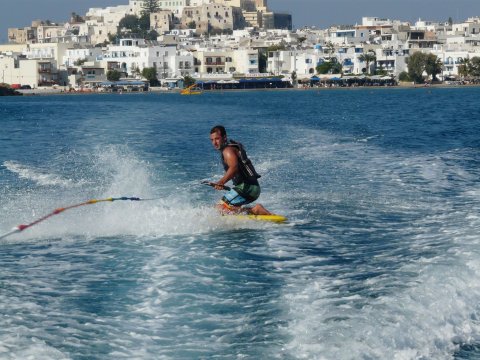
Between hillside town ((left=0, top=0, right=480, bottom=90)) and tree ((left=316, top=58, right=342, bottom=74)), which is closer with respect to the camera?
hillside town ((left=0, top=0, right=480, bottom=90))

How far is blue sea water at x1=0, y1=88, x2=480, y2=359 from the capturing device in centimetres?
935

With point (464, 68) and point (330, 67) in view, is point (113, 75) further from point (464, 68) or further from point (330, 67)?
point (464, 68)

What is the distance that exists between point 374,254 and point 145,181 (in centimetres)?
928

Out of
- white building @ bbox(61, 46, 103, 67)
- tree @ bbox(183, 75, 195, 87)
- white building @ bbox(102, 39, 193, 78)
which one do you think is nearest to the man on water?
tree @ bbox(183, 75, 195, 87)

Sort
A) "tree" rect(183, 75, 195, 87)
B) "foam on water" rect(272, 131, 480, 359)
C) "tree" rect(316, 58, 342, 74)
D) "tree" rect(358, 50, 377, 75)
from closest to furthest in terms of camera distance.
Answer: "foam on water" rect(272, 131, 480, 359)
"tree" rect(183, 75, 195, 87)
"tree" rect(316, 58, 342, 74)
"tree" rect(358, 50, 377, 75)

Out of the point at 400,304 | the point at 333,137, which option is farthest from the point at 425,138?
the point at 400,304

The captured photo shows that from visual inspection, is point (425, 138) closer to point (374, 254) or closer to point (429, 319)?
point (374, 254)

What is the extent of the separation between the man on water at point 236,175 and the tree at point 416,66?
452 feet

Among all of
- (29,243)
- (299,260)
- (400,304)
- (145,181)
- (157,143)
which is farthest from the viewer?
(157,143)

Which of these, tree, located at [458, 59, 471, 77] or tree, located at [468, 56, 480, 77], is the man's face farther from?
tree, located at [458, 59, 471, 77]

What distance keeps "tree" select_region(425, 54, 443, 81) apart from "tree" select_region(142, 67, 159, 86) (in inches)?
1646

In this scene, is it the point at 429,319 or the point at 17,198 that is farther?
the point at 17,198

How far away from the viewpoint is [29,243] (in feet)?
46.8

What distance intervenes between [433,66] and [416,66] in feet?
8.56
